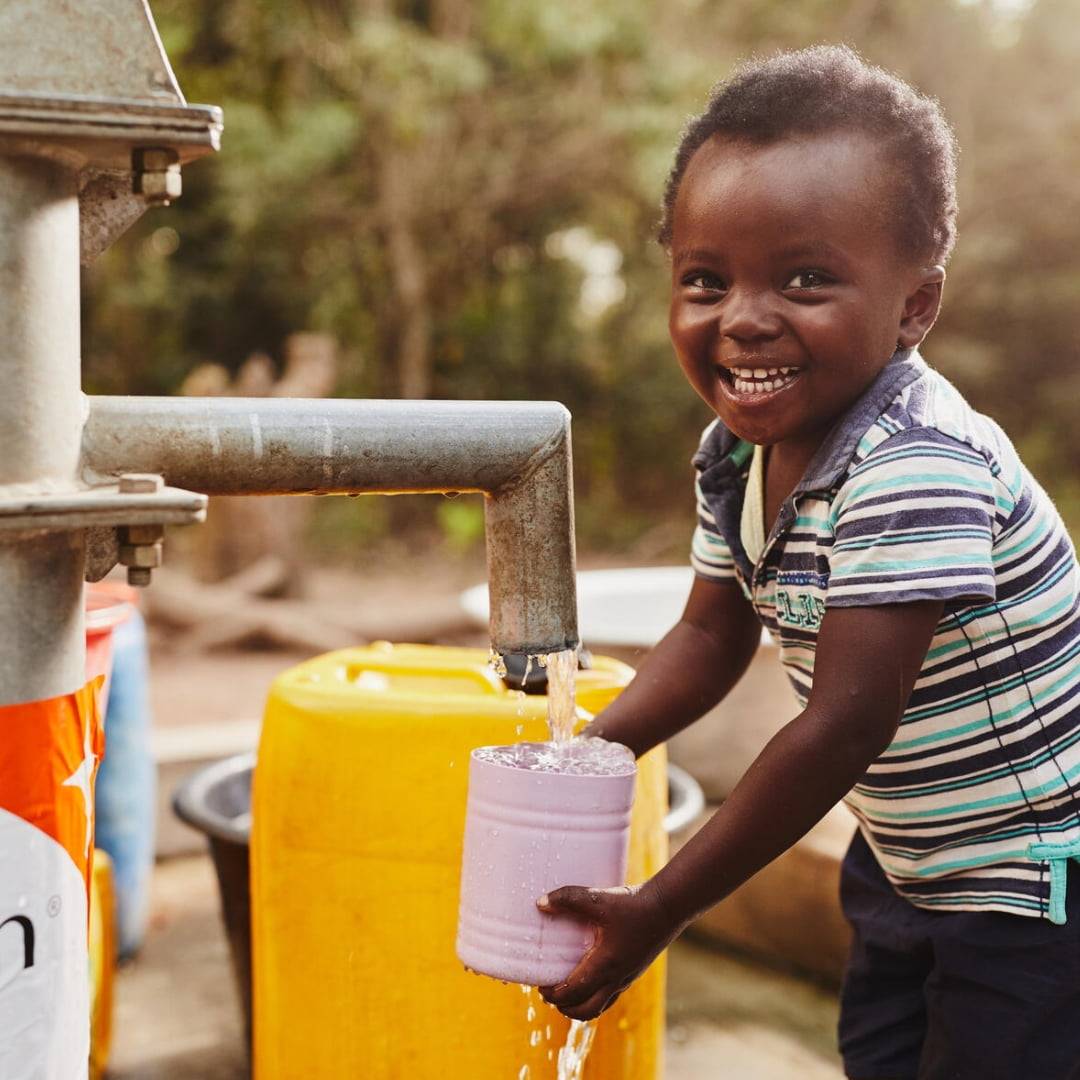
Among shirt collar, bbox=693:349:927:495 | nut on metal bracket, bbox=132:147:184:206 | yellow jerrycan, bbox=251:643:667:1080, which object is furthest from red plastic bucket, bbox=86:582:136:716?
shirt collar, bbox=693:349:927:495

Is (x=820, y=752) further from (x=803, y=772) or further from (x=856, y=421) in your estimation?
(x=856, y=421)

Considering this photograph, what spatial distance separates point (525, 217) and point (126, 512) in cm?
1049

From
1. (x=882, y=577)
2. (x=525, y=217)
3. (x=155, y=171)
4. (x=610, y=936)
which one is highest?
(x=155, y=171)

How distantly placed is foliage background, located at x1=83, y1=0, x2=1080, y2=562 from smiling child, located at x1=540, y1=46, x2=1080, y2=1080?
25.2 feet

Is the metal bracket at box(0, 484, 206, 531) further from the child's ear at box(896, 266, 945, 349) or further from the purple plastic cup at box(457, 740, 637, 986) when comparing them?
the child's ear at box(896, 266, 945, 349)

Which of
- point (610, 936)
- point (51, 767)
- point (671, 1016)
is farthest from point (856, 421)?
point (671, 1016)

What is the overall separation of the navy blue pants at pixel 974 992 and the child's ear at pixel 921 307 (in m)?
0.59

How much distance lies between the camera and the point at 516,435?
1.19m

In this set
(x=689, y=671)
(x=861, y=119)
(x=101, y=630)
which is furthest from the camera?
(x=101, y=630)

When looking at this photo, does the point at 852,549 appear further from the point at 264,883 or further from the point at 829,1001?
the point at 829,1001

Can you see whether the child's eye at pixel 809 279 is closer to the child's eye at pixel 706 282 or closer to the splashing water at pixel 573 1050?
Result: the child's eye at pixel 706 282

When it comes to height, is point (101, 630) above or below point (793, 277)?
below

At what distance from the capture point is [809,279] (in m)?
1.25

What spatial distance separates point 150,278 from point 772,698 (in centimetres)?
897
